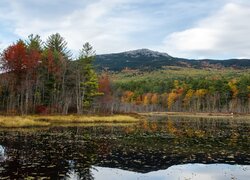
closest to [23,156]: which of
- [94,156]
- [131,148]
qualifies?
[94,156]

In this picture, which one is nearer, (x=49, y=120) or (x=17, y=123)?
(x=17, y=123)

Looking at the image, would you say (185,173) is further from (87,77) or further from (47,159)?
(87,77)

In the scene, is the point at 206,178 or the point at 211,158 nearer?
the point at 206,178

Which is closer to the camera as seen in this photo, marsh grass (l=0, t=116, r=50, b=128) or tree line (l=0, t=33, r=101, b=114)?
marsh grass (l=0, t=116, r=50, b=128)

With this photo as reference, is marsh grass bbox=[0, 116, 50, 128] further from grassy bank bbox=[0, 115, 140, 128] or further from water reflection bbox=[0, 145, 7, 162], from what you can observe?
water reflection bbox=[0, 145, 7, 162]

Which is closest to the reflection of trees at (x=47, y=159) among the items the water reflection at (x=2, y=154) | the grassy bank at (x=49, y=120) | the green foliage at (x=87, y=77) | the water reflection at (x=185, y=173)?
the water reflection at (x=2, y=154)

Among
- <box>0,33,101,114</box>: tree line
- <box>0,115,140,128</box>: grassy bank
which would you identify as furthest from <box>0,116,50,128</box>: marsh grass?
<box>0,33,101,114</box>: tree line

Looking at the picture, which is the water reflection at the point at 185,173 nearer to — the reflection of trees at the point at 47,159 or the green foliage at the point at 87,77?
the reflection of trees at the point at 47,159

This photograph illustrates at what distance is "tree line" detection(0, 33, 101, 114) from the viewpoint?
71375mm

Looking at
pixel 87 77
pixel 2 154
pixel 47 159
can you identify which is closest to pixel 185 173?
pixel 47 159

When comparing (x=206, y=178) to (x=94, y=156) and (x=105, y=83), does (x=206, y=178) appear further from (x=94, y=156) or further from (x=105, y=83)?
(x=105, y=83)

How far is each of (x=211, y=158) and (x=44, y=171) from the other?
1372cm

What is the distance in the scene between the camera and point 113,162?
940 inches

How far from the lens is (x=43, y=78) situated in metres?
80.6
